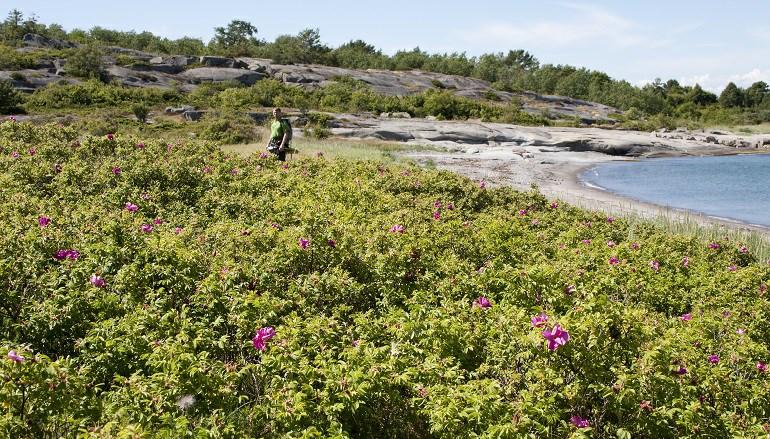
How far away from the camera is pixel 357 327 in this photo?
17.4 ft

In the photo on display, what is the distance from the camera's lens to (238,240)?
755 centimetres

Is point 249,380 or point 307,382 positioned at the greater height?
point 307,382

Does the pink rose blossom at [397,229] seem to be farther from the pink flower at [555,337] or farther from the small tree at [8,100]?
the small tree at [8,100]

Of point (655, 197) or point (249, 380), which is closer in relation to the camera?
point (249, 380)

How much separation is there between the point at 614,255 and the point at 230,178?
8.02 meters

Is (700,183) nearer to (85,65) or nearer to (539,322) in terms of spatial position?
(539,322)

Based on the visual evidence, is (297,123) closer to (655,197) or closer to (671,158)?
(655,197)

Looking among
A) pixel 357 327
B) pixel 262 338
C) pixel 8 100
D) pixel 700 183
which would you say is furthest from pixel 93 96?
pixel 262 338

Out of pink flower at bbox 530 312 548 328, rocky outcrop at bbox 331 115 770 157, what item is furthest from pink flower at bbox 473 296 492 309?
rocky outcrop at bbox 331 115 770 157

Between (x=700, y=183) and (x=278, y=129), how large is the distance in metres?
28.3

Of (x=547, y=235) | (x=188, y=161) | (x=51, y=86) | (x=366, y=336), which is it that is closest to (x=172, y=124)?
(x=51, y=86)

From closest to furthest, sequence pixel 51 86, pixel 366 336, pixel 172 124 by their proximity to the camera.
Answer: pixel 366 336 → pixel 172 124 → pixel 51 86

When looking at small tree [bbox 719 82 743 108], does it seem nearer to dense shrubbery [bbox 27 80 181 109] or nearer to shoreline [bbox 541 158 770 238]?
shoreline [bbox 541 158 770 238]

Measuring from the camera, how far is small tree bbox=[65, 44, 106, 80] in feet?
199
